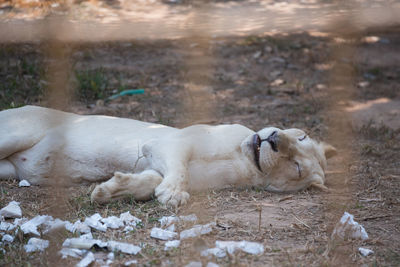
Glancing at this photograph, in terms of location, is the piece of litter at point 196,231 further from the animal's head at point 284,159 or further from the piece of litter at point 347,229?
the animal's head at point 284,159

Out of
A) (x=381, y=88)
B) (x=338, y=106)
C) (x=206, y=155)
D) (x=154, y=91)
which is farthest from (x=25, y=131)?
(x=381, y=88)

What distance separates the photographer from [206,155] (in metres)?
3.95

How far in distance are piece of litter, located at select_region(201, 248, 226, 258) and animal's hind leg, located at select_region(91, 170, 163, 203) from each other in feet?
3.28

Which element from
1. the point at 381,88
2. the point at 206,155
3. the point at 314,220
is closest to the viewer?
the point at 314,220

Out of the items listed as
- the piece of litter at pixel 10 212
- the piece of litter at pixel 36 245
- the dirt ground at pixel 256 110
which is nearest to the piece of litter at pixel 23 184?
the dirt ground at pixel 256 110

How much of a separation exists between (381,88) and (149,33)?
579 centimetres

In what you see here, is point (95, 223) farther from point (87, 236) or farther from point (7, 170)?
point (7, 170)

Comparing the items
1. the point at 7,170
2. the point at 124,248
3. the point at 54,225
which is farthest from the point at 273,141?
the point at 7,170

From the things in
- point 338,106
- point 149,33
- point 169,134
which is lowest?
point 338,106

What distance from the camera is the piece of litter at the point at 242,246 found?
108 inches

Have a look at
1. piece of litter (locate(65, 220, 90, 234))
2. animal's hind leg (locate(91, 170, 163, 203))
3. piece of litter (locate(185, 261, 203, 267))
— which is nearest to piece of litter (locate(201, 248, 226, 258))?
piece of litter (locate(185, 261, 203, 267))

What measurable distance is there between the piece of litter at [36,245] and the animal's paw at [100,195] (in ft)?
2.24

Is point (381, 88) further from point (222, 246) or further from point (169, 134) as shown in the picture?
point (222, 246)

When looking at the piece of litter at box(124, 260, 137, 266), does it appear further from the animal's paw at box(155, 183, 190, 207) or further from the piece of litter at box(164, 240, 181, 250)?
the animal's paw at box(155, 183, 190, 207)
